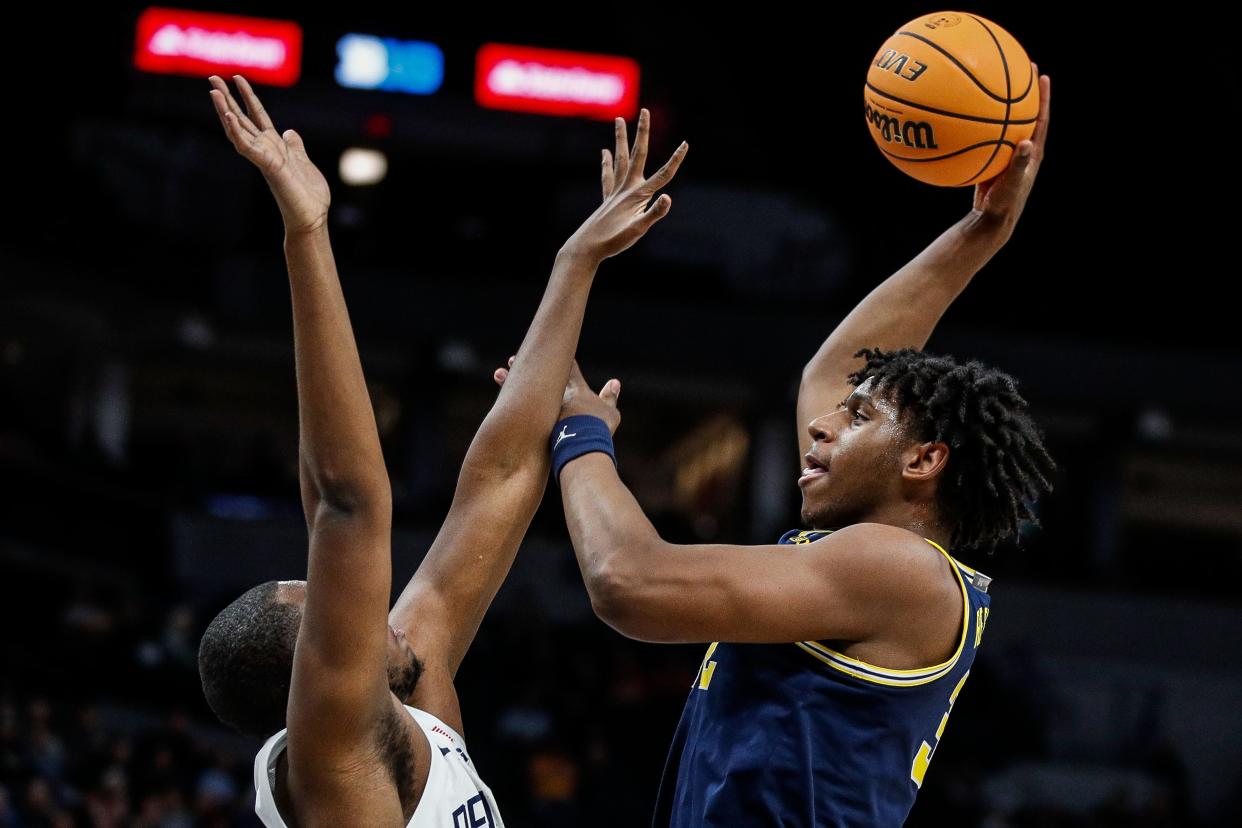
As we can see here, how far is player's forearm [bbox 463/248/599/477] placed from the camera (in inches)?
135

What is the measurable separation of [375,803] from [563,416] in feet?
3.00

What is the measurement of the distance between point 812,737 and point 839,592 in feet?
0.97

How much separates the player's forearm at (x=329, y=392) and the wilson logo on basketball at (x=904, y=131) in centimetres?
154

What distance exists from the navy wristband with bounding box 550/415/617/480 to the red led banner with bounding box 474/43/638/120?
13811 millimetres

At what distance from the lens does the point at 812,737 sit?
3.03m

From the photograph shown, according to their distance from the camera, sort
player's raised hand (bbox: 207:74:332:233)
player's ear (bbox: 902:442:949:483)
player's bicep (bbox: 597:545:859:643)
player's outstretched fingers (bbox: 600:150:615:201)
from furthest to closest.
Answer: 1. player's outstretched fingers (bbox: 600:150:615:201)
2. player's ear (bbox: 902:442:949:483)
3. player's bicep (bbox: 597:545:859:643)
4. player's raised hand (bbox: 207:74:332:233)

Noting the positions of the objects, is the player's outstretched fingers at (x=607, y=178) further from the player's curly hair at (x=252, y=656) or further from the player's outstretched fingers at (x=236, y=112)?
the player's curly hair at (x=252, y=656)

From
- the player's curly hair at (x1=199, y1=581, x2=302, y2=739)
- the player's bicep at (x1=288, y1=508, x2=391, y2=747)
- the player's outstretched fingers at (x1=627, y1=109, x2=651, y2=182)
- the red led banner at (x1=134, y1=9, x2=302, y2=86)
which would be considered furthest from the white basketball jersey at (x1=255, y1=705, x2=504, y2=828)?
the red led banner at (x1=134, y1=9, x2=302, y2=86)

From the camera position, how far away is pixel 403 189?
18.9 m

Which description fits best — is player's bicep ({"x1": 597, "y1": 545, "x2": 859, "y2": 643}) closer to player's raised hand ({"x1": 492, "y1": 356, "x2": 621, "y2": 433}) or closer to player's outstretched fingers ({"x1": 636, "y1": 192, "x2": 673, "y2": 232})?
player's raised hand ({"x1": 492, "y1": 356, "x2": 621, "y2": 433})

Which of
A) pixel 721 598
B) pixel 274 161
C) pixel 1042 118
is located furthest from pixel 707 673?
pixel 1042 118

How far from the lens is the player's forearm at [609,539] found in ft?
9.57

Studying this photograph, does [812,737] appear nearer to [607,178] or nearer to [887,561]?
[887,561]

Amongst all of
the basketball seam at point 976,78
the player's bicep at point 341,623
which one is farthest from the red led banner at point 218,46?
the player's bicep at point 341,623
